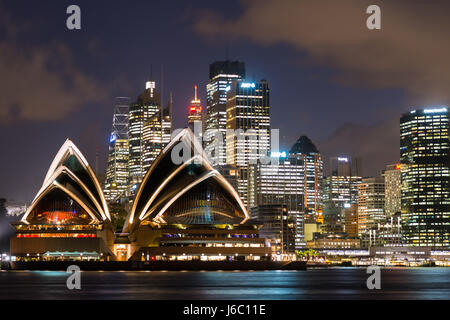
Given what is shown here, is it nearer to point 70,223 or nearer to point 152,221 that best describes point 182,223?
point 152,221

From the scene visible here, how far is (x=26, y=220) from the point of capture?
142125 millimetres

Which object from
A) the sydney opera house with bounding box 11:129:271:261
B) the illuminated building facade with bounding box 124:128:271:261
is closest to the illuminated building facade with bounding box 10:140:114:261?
the sydney opera house with bounding box 11:129:271:261

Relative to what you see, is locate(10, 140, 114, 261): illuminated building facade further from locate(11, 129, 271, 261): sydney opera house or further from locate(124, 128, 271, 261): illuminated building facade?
locate(124, 128, 271, 261): illuminated building facade

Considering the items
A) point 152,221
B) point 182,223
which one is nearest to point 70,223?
point 152,221

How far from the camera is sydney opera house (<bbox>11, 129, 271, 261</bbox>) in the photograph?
136000 mm

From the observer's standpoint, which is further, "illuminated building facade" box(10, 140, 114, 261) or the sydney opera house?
"illuminated building facade" box(10, 140, 114, 261)

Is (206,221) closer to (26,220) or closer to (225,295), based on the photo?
(26,220)

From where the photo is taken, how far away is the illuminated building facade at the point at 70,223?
136 meters

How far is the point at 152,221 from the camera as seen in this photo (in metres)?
138

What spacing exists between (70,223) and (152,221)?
578 inches

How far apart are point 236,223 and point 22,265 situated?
123 ft
